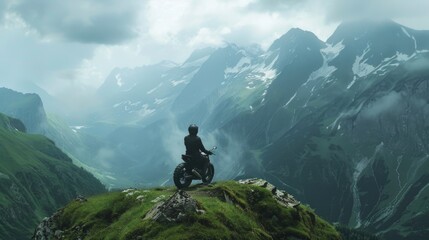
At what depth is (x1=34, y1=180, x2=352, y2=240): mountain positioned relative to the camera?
3294 cm

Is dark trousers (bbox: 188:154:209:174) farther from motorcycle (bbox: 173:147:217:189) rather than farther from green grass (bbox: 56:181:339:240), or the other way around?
green grass (bbox: 56:181:339:240)

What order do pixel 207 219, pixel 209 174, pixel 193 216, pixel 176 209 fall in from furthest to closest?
pixel 209 174 → pixel 176 209 → pixel 207 219 → pixel 193 216

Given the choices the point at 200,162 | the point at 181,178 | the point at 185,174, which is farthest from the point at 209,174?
the point at 181,178

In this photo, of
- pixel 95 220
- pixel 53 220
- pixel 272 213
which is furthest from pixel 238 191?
pixel 53 220

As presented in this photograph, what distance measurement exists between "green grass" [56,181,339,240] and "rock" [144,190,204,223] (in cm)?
41

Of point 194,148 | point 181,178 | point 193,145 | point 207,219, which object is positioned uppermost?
point 193,145

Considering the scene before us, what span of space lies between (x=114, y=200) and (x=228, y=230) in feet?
44.4

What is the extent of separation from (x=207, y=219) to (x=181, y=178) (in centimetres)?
1140

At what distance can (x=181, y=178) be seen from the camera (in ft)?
145

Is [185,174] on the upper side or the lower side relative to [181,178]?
upper

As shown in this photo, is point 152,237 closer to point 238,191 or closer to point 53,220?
point 238,191

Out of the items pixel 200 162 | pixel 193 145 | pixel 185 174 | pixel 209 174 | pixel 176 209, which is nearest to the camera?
pixel 176 209

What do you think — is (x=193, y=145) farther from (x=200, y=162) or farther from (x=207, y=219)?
(x=207, y=219)

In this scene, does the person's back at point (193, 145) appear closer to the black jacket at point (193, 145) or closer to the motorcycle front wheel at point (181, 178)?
the black jacket at point (193, 145)
